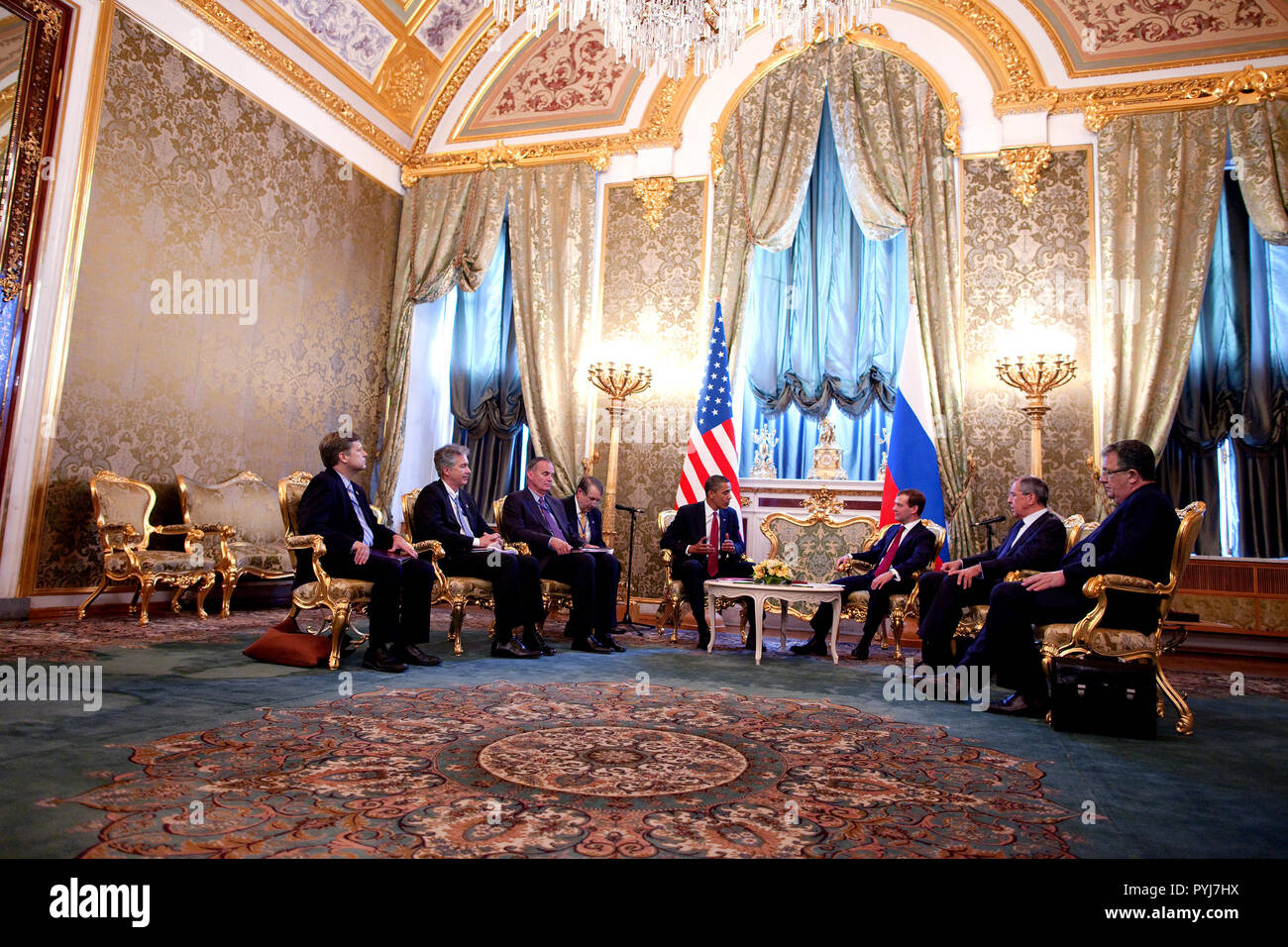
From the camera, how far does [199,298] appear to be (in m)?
7.10

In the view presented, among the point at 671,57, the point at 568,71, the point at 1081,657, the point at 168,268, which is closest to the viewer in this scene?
the point at 1081,657

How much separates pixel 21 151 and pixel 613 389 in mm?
5013

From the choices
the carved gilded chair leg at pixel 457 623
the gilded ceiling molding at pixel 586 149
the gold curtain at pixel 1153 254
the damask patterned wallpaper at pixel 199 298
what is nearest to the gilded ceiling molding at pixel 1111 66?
the gold curtain at pixel 1153 254

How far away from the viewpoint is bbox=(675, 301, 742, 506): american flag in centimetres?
751

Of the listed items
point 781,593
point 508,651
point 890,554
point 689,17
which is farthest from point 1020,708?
point 689,17

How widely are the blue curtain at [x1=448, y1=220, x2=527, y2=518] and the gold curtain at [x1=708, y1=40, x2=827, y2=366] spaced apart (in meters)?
2.59

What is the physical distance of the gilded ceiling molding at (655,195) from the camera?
8727 mm

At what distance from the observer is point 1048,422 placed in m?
7.48

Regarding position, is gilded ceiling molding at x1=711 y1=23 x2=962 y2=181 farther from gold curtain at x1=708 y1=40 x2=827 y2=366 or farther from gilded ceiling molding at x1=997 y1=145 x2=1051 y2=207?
gilded ceiling molding at x1=997 y1=145 x2=1051 y2=207

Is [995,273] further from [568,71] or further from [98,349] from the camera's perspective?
[98,349]

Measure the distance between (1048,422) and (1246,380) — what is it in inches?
74.0

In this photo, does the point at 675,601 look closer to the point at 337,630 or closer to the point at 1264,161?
the point at 337,630

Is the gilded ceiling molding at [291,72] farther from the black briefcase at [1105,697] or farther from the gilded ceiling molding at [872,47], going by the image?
the black briefcase at [1105,697]
